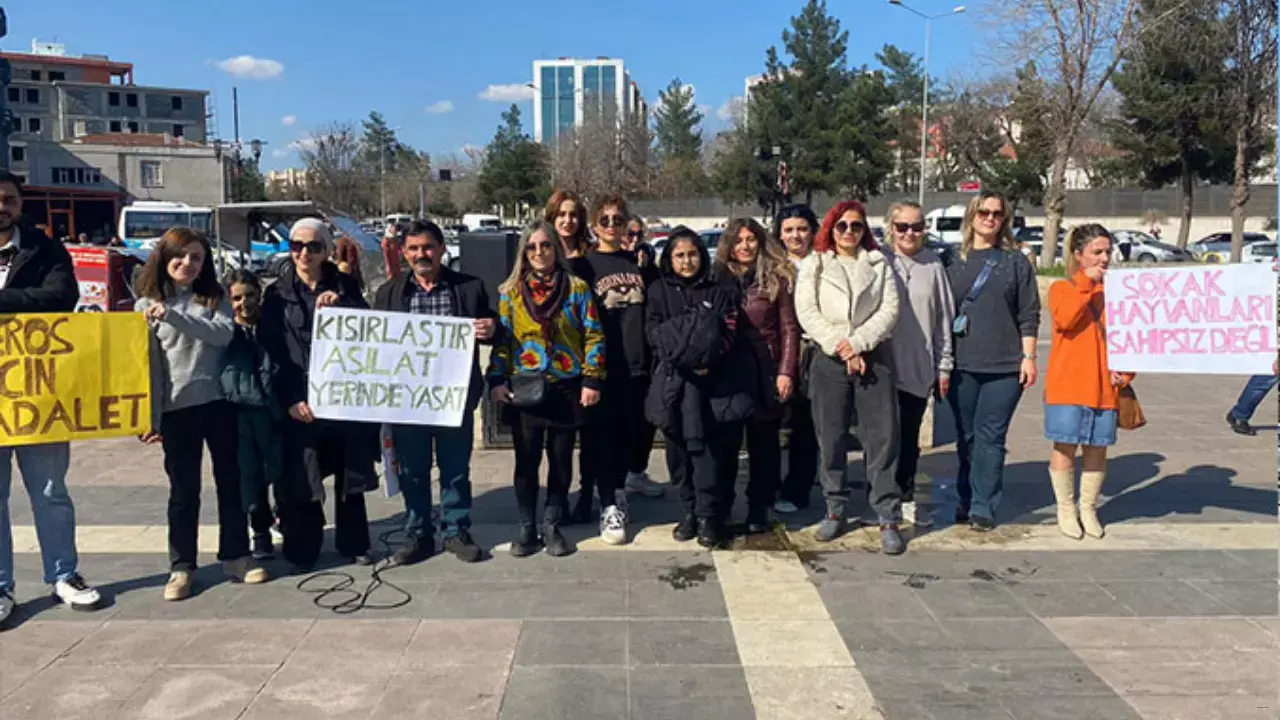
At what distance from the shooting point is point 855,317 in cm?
512

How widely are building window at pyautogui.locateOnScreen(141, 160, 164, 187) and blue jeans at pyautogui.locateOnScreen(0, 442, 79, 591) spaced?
62.9m

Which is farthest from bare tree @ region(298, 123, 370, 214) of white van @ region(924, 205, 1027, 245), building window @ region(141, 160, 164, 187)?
white van @ region(924, 205, 1027, 245)

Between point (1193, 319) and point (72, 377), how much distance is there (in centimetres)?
578

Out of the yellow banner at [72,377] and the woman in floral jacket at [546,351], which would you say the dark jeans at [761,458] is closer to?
the woman in floral jacket at [546,351]

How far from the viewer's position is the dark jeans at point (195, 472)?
15.1ft

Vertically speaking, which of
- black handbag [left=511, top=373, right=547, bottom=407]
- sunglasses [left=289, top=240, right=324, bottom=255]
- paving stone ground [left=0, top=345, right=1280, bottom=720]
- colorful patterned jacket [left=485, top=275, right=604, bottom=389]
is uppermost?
sunglasses [left=289, top=240, right=324, bottom=255]

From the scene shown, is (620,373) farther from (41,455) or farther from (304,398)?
(41,455)

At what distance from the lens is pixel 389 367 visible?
488cm

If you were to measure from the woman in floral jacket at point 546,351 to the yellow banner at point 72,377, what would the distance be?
177cm

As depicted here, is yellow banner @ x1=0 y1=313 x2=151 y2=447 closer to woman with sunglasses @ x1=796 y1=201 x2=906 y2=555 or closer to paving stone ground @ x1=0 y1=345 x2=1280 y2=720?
paving stone ground @ x1=0 y1=345 x2=1280 y2=720

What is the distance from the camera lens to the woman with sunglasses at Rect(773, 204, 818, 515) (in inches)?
226

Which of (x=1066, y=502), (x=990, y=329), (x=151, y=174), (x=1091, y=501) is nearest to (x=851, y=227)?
(x=990, y=329)

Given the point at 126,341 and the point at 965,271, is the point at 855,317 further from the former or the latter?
the point at 126,341

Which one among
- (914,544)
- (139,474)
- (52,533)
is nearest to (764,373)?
(914,544)
